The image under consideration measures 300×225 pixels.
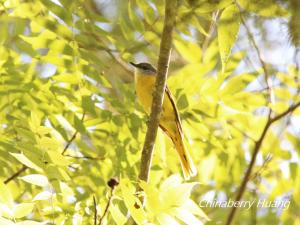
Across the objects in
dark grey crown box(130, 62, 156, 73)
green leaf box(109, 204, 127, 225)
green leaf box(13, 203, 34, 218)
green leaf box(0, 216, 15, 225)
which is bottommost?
→ green leaf box(0, 216, 15, 225)

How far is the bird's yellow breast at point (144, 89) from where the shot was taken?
468cm

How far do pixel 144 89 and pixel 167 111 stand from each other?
0.28 metres

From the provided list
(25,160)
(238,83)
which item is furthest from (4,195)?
(238,83)

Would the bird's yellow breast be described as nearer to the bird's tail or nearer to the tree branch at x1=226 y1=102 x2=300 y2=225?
the bird's tail

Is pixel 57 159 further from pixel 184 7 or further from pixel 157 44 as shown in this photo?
pixel 157 44

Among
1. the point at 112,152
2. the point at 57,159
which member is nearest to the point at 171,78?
the point at 112,152

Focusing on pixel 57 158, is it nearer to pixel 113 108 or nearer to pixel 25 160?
pixel 25 160

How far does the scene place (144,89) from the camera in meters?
5.13

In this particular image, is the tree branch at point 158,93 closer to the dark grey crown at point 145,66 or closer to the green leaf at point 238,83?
the green leaf at point 238,83

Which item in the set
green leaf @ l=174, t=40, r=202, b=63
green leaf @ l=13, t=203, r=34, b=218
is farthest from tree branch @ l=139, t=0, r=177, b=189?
green leaf @ l=174, t=40, r=202, b=63

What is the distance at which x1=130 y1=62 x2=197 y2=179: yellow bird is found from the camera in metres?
4.55

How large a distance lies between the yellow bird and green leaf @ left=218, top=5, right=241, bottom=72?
154cm

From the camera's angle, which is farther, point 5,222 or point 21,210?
point 21,210

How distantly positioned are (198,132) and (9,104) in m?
1.39
